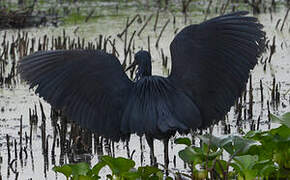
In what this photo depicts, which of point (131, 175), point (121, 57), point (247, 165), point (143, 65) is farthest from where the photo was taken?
point (121, 57)

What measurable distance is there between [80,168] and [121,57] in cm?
448

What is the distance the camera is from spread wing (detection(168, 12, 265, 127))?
165 inches

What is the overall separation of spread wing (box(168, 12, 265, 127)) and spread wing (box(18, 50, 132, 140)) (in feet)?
1.16

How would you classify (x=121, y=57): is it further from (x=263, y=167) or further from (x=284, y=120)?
(x=263, y=167)

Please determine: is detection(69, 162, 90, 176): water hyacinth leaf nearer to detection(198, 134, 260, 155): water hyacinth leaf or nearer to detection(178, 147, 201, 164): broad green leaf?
detection(178, 147, 201, 164): broad green leaf

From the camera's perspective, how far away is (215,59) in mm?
4242

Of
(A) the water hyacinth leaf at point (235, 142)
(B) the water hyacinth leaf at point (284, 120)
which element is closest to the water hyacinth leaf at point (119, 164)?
(A) the water hyacinth leaf at point (235, 142)

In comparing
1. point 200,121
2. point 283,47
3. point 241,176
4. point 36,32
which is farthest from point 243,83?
point 36,32

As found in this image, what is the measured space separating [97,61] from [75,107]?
0.32 metres

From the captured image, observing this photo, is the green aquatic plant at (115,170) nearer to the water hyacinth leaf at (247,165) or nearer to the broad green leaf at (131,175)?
the broad green leaf at (131,175)

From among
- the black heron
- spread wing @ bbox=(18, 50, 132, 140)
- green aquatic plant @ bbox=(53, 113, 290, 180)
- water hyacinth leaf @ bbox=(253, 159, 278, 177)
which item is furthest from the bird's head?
water hyacinth leaf @ bbox=(253, 159, 278, 177)

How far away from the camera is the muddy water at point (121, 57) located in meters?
5.01

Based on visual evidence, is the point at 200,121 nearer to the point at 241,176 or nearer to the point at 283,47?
the point at 241,176

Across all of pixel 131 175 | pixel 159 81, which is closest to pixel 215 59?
pixel 159 81
